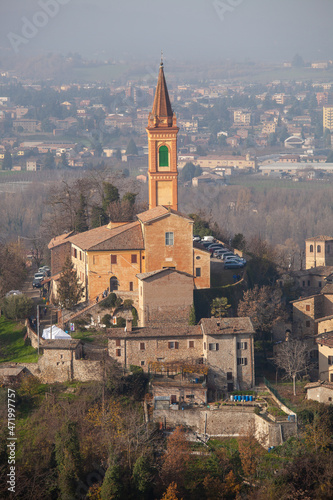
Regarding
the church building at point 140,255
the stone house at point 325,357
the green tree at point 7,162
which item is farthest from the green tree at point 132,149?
the stone house at point 325,357

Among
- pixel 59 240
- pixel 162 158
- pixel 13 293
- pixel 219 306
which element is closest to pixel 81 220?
pixel 59 240

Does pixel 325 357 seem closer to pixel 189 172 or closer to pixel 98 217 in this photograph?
pixel 98 217

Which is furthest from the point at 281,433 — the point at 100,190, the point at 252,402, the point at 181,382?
the point at 100,190

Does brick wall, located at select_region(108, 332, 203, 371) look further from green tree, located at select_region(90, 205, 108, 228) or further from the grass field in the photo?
green tree, located at select_region(90, 205, 108, 228)

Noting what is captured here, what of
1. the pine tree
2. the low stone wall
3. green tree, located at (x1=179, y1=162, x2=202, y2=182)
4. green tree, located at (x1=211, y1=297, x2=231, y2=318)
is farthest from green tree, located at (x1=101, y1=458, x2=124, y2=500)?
green tree, located at (x1=179, y1=162, x2=202, y2=182)

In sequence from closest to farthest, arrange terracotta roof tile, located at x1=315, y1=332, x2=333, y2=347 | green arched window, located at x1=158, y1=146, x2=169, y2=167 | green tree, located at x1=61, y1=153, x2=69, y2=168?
terracotta roof tile, located at x1=315, y1=332, x2=333, y2=347
green arched window, located at x1=158, y1=146, x2=169, y2=167
green tree, located at x1=61, y1=153, x2=69, y2=168

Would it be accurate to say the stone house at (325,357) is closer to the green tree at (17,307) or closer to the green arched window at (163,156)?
the green tree at (17,307)
